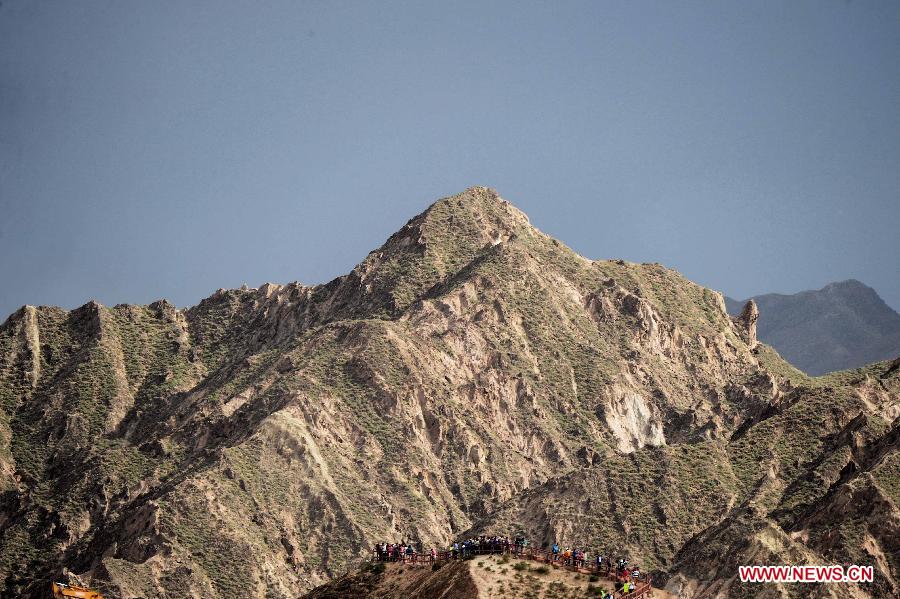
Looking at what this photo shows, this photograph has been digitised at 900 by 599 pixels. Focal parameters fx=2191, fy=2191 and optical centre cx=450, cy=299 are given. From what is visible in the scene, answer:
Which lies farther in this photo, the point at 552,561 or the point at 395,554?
the point at 395,554

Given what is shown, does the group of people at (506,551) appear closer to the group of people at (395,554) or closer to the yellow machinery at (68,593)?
the group of people at (395,554)

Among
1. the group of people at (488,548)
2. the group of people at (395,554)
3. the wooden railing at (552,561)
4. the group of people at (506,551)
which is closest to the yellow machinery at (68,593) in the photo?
the group of people at (506,551)

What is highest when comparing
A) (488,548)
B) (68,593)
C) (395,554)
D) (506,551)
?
(68,593)

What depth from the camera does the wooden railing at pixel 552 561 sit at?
478 ft

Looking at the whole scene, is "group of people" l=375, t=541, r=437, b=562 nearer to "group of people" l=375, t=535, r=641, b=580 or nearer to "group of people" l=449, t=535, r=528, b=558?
"group of people" l=375, t=535, r=641, b=580

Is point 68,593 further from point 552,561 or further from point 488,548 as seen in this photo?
point 552,561

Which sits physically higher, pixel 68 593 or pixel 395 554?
pixel 68 593

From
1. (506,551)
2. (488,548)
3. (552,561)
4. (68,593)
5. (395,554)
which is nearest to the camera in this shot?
(552,561)

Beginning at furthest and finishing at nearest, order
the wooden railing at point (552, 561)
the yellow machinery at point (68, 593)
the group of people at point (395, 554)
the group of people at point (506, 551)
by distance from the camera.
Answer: the yellow machinery at point (68, 593) → the group of people at point (395, 554) → the group of people at point (506, 551) → the wooden railing at point (552, 561)

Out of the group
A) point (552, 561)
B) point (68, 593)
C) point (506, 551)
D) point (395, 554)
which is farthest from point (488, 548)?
point (68, 593)

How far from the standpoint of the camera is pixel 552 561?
6019 inches

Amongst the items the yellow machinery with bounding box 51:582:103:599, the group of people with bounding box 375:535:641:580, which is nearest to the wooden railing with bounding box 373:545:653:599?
the group of people with bounding box 375:535:641:580

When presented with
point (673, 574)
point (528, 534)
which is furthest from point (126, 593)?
point (673, 574)

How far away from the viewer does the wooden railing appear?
145812mm
